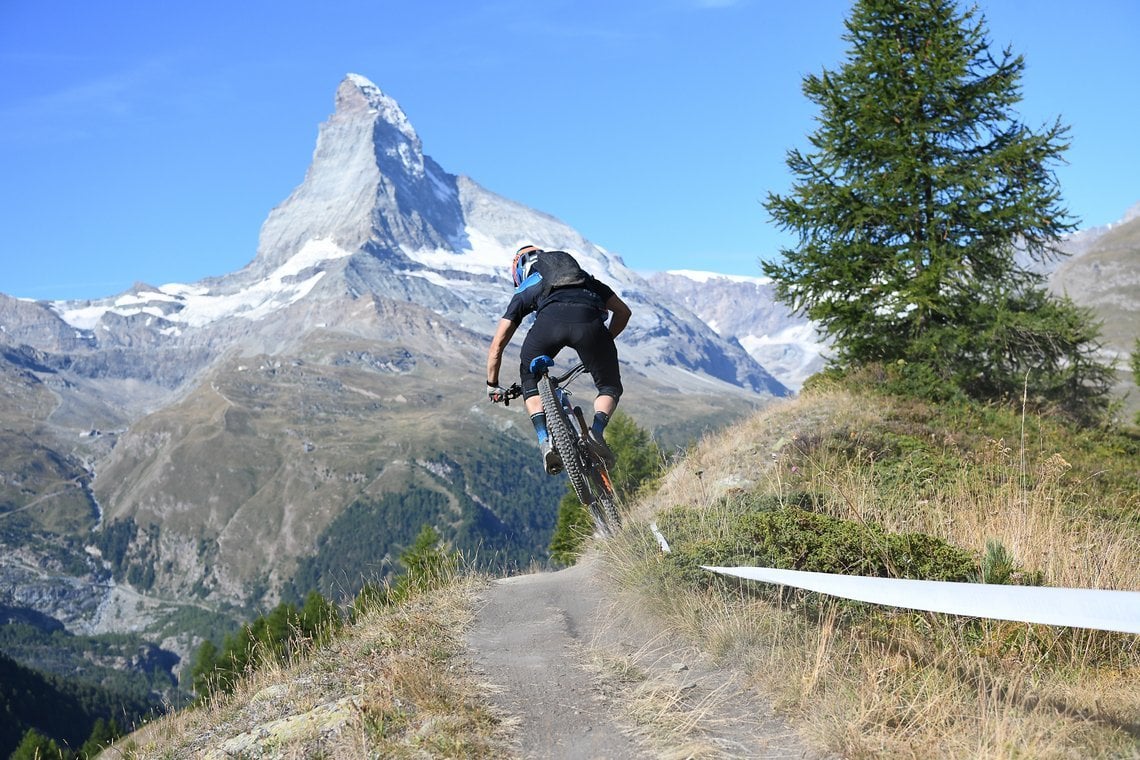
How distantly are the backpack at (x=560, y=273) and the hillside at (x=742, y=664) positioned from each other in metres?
2.72

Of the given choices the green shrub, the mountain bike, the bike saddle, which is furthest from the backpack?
the green shrub

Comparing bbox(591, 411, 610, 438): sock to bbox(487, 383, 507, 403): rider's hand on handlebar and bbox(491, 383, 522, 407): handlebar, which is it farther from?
bbox(487, 383, 507, 403): rider's hand on handlebar

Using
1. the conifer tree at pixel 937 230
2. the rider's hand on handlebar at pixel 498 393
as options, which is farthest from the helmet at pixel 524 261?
the conifer tree at pixel 937 230

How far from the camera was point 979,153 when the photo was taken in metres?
19.8

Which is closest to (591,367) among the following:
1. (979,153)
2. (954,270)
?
(954,270)

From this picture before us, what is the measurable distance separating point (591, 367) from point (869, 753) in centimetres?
583

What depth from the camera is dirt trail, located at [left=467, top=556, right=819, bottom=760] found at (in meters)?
4.75

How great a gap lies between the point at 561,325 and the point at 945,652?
5052 mm

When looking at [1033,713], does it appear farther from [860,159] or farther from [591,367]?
[860,159]

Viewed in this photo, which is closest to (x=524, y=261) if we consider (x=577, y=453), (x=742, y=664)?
(x=577, y=453)

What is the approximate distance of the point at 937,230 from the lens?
19.2 metres

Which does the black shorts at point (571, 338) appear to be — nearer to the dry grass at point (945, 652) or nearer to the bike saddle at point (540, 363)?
the bike saddle at point (540, 363)

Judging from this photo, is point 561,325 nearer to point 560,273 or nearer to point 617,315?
point 560,273

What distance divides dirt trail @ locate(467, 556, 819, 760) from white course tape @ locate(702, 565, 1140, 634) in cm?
94
